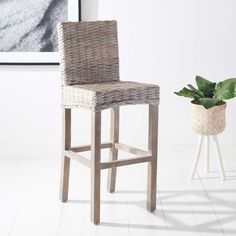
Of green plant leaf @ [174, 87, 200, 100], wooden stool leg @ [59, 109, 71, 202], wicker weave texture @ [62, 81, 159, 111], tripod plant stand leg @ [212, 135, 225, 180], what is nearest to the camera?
wicker weave texture @ [62, 81, 159, 111]

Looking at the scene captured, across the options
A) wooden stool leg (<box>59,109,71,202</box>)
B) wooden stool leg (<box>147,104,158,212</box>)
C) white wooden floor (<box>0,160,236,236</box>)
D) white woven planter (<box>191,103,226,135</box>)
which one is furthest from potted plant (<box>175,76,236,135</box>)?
wooden stool leg (<box>59,109,71,202</box>)

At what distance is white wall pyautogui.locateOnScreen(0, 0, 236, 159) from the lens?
3.46 metres

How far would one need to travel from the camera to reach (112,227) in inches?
103

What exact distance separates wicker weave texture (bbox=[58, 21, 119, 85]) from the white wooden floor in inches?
25.5

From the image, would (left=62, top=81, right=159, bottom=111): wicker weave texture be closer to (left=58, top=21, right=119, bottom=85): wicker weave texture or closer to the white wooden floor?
(left=58, top=21, right=119, bottom=85): wicker weave texture

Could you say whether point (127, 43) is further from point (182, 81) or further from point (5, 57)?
point (5, 57)

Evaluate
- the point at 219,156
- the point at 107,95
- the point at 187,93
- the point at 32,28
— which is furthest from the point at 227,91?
the point at 32,28

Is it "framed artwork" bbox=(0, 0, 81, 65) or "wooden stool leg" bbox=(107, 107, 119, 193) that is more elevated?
"framed artwork" bbox=(0, 0, 81, 65)

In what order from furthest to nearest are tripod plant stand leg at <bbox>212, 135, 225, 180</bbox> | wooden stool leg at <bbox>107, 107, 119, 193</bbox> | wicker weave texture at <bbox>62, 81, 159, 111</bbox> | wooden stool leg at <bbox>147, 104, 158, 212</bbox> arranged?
1. tripod plant stand leg at <bbox>212, 135, 225, 180</bbox>
2. wooden stool leg at <bbox>107, 107, 119, 193</bbox>
3. wooden stool leg at <bbox>147, 104, 158, 212</bbox>
4. wicker weave texture at <bbox>62, 81, 159, 111</bbox>

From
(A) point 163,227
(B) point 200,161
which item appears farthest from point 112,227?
(B) point 200,161

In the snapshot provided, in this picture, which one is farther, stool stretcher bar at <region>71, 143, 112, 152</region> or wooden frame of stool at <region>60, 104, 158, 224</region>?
stool stretcher bar at <region>71, 143, 112, 152</region>

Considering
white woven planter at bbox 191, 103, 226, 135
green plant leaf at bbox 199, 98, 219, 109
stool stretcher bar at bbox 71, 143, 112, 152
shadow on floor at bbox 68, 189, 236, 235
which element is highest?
green plant leaf at bbox 199, 98, 219, 109

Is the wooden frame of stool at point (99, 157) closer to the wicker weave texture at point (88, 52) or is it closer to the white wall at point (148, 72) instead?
the wicker weave texture at point (88, 52)

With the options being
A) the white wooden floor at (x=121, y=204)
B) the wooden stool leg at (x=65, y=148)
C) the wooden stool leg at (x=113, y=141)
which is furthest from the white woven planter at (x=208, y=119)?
the wooden stool leg at (x=65, y=148)
